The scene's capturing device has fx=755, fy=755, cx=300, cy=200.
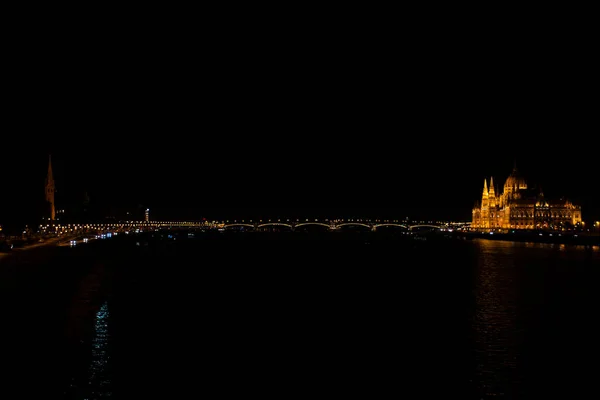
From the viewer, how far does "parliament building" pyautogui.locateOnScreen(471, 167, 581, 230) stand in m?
124

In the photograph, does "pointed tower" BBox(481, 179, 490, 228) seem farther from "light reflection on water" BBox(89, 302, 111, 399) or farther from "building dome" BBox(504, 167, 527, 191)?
"light reflection on water" BBox(89, 302, 111, 399)

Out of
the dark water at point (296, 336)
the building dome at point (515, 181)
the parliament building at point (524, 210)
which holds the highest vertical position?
the building dome at point (515, 181)

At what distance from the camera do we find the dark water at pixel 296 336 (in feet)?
47.1

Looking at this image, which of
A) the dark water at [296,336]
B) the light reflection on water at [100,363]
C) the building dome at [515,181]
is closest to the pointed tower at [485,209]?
the building dome at [515,181]

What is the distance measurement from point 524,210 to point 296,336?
376 feet

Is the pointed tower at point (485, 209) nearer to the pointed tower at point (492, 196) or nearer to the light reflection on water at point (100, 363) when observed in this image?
the pointed tower at point (492, 196)

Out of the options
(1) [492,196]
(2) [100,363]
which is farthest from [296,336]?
(1) [492,196]

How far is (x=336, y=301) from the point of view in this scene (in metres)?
27.3

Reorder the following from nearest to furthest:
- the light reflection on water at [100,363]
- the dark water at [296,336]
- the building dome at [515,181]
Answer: the light reflection on water at [100,363]
the dark water at [296,336]
the building dome at [515,181]

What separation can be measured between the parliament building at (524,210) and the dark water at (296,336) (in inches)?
3659

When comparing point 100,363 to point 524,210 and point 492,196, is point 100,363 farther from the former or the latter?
point 492,196

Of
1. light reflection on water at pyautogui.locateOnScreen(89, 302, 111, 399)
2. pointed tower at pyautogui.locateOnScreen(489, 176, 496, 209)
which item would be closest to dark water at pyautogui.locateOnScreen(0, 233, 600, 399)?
light reflection on water at pyautogui.locateOnScreen(89, 302, 111, 399)

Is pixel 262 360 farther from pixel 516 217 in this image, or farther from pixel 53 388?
pixel 516 217

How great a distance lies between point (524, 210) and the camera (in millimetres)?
127500
